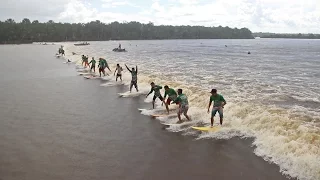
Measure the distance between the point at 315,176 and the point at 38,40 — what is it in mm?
174868

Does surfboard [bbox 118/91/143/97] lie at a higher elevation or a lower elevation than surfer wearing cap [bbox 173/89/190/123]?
lower

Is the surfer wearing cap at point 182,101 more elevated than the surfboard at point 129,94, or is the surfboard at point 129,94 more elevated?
the surfer wearing cap at point 182,101

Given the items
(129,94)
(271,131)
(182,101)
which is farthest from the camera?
(129,94)

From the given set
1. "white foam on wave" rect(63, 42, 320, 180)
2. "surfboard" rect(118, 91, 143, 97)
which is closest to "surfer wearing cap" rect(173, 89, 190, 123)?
"white foam on wave" rect(63, 42, 320, 180)

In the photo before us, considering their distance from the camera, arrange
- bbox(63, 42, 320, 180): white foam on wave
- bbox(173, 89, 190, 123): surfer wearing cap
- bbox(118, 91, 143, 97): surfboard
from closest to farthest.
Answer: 1. bbox(63, 42, 320, 180): white foam on wave
2. bbox(173, 89, 190, 123): surfer wearing cap
3. bbox(118, 91, 143, 97): surfboard

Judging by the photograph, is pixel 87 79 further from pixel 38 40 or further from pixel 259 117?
pixel 38 40

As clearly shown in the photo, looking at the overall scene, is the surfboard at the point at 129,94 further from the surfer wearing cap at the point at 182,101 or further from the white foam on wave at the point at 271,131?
the surfer wearing cap at the point at 182,101

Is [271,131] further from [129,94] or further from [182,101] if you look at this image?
[129,94]

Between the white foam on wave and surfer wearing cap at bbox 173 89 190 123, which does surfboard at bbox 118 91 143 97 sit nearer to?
the white foam on wave

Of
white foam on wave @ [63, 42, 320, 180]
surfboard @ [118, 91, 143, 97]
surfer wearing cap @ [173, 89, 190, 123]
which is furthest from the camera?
surfboard @ [118, 91, 143, 97]

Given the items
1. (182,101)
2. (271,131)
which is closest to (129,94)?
(182,101)

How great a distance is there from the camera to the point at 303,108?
17.8 metres

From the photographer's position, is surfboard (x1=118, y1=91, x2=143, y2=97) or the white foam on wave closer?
the white foam on wave

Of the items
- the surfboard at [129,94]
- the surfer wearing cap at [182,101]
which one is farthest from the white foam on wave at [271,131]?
the surfboard at [129,94]
